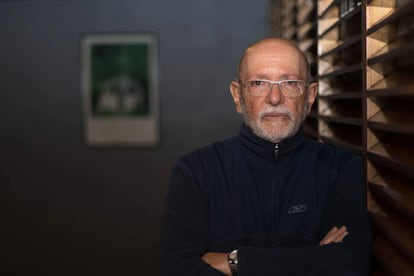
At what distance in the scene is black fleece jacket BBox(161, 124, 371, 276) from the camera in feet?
4.28

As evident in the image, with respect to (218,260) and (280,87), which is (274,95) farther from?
(218,260)

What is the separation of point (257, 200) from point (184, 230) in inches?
7.6

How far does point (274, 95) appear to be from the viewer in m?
1.32

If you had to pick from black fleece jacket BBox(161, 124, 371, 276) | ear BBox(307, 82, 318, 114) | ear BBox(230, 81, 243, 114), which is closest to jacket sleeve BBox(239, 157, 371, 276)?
black fleece jacket BBox(161, 124, 371, 276)

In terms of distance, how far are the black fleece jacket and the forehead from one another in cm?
15

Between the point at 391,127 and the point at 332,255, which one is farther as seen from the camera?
the point at 332,255

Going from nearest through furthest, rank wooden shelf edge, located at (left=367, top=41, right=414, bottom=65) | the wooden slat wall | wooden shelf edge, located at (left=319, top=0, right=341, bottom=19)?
wooden shelf edge, located at (left=367, top=41, right=414, bottom=65), the wooden slat wall, wooden shelf edge, located at (left=319, top=0, right=341, bottom=19)

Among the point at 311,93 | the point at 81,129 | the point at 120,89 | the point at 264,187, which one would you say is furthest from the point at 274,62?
the point at 81,129

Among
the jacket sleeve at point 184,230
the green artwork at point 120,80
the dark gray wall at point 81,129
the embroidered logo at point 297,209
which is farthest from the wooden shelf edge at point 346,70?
the green artwork at point 120,80

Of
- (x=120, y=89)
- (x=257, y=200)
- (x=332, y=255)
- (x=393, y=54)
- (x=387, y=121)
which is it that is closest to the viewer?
(x=393, y=54)

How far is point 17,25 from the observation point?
361cm

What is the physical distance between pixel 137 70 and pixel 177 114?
1.25 feet

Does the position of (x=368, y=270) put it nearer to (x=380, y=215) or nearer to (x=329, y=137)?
(x=380, y=215)

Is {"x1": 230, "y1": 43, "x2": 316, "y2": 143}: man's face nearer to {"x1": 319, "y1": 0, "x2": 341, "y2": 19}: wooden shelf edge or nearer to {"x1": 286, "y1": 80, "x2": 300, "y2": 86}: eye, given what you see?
{"x1": 286, "y1": 80, "x2": 300, "y2": 86}: eye
